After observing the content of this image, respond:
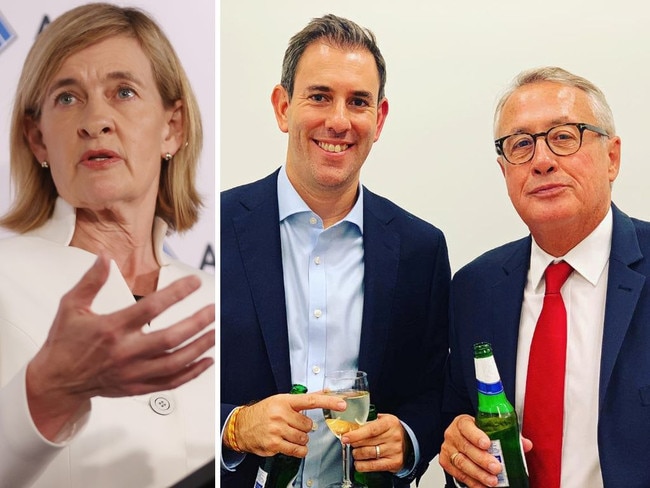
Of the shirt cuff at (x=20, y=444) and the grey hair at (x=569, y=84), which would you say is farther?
the grey hair at (x=569, y=84)

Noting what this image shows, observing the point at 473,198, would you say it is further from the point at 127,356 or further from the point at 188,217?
the point at 127,356

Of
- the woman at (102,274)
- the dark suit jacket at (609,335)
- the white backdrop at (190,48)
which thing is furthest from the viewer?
the white backdrop at (190,48)

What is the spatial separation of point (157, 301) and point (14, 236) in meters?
0.44

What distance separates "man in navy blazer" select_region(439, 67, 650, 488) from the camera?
199 cm

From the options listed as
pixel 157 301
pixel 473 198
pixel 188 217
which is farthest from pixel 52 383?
pixel 473 198

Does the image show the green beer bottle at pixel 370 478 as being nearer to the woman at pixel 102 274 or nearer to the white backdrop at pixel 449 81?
the white backdrop at pixel 449 81

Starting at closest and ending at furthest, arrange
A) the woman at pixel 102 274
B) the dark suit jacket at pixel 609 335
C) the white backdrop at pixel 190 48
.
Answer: the dark suit jacket at pixel 609 335
the woman at pixel 102 274
the white backdrop at pixel 190 48

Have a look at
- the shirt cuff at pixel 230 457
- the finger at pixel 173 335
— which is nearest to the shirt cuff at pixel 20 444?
the finger at pixel 173 335

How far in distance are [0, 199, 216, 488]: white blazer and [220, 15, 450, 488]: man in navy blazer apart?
118 mm

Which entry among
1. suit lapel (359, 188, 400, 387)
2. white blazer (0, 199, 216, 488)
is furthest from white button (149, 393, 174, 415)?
suit lapel (359, 188, 400, 387)

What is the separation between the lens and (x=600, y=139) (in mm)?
2131

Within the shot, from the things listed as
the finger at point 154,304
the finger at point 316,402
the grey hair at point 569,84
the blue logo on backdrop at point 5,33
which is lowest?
the finger at point 316,402

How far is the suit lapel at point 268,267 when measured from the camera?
86.4 inches

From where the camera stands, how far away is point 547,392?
2.06 metres
